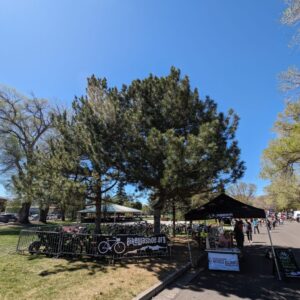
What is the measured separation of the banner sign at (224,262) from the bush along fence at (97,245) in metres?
1.96

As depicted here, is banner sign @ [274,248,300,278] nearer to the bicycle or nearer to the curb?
the curb

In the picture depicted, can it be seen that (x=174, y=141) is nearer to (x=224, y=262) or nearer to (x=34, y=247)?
(x=224, y=262)

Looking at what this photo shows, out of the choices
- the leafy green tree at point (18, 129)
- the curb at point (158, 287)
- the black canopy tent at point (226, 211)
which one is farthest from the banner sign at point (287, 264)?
the leafy green tree at point (18, 129)

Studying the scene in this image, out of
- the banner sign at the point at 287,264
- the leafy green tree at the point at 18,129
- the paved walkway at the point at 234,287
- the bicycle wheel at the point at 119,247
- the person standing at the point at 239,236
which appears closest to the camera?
the paved walkway at the point at 234,287

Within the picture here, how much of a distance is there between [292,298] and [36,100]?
3215 centimetres

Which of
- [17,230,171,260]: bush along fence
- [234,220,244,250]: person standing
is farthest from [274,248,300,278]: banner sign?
[234,220,244,250]: person standing

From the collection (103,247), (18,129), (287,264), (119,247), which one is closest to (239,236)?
(287,264)

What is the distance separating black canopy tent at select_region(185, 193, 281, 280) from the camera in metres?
10.4

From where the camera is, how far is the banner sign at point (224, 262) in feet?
31.6

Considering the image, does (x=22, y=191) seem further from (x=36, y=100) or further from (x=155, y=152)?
(x=36, y=100)

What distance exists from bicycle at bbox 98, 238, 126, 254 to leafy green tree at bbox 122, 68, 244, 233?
2.45 metres

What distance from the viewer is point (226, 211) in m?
10.7

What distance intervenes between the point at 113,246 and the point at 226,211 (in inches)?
174

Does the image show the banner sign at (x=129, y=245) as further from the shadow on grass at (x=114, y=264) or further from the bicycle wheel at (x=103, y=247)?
the shadow on grass at (x=114, y=264)
